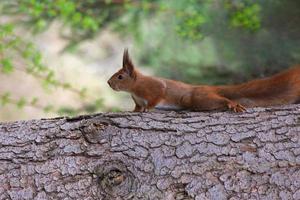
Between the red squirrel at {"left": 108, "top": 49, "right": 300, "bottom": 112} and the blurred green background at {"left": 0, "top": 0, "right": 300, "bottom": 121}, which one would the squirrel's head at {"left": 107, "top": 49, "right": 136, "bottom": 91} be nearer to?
the red squirrel at {"left": 108, "top": 49, "right": 300, "bottom": 112}

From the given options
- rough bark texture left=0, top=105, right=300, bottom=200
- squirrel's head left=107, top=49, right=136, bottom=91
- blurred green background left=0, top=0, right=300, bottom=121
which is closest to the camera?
rough bark texture left=0, top=105, right=300, bottom=200

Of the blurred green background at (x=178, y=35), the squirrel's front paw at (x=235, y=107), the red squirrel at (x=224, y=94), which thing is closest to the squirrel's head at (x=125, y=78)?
the red squirrel at (x=224, y=94)

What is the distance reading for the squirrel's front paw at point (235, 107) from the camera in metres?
1.99

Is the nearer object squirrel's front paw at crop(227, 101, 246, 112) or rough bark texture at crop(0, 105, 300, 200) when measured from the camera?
rough bark texture at crop(0, 105, 300, 200)

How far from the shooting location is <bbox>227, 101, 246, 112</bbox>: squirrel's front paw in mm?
1995

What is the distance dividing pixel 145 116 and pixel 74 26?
7.96 ft

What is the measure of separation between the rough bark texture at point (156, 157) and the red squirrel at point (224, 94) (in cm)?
13

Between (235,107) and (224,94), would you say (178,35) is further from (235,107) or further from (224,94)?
(235,107)

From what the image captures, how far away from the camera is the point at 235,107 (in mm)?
2014

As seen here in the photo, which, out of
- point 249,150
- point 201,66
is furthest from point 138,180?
point 201,66

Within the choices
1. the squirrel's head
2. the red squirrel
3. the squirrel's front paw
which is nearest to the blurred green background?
the squirrel's head

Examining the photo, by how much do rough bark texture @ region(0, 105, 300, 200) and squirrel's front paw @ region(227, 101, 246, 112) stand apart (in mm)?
39

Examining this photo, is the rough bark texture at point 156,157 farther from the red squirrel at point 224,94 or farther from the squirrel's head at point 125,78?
the squirrel's head at point 125,78

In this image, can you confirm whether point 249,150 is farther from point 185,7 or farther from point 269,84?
point 185,7
